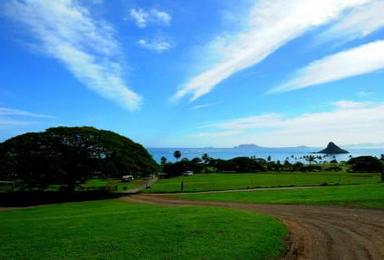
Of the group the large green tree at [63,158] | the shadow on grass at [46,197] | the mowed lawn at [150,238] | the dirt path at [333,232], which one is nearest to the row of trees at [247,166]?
the large green tree at [63,158]

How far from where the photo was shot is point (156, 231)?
1641cm

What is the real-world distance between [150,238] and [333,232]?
7368mm

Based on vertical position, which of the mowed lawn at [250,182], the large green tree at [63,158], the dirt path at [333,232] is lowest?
the dirt path at [333,232]

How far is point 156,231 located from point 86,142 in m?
36.8

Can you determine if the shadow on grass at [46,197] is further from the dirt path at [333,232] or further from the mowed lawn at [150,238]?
the dirt path at [333,232]

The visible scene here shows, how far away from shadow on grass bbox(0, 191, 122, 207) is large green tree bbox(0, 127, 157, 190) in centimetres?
145

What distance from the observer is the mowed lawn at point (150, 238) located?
13.2 meters

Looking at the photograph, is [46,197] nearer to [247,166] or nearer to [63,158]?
[63,158]

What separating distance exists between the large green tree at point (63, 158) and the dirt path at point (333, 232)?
28.6 m

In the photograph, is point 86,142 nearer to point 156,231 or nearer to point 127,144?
point 127,144

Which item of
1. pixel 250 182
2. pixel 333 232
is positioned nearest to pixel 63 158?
pixel 250 182

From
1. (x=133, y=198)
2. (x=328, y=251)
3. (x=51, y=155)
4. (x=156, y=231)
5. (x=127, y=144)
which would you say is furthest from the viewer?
(x=127, y=144)

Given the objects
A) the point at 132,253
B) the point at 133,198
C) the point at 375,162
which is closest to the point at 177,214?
the point at 132,253

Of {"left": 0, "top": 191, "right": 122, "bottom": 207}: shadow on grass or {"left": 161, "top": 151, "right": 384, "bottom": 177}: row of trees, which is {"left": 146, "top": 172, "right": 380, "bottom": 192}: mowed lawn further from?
{"left": 161, "top": 151, "right": 384, "bottom": 177}: row of trees
